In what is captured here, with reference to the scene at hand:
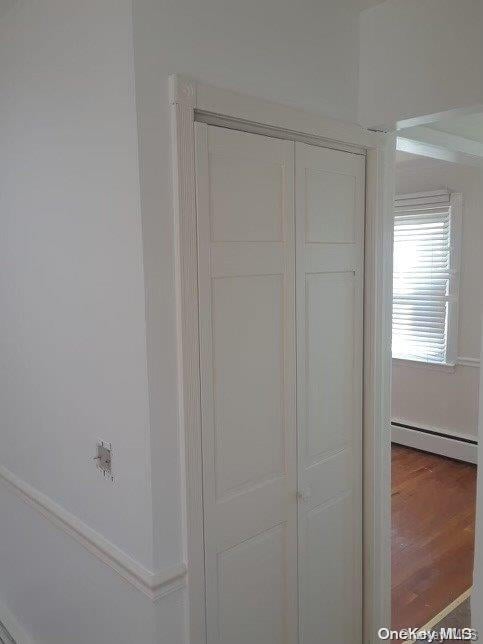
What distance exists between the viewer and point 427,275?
15.3 feet

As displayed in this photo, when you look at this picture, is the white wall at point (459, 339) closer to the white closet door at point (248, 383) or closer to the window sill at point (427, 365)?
the window sill at point (427, 365)

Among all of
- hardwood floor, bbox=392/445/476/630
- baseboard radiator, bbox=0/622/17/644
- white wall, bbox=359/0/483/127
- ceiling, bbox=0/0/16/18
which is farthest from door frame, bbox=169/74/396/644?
baseboard radiator, bbox=0/622/17/644

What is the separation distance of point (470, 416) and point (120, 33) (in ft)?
13.3

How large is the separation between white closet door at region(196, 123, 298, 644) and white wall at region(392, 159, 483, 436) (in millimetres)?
2885

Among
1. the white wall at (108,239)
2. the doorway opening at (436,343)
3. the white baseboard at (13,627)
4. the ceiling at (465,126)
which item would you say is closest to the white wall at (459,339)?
the doorway opening at (436,343)

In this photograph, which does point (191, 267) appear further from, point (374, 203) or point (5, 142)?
point (5, 142)

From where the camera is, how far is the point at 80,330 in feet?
5.89

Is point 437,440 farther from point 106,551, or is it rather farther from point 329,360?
point 106,551

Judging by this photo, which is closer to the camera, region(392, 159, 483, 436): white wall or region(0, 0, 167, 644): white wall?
region(0, 0, 167, 644): white wall

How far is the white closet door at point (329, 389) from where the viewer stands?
76.1 inches

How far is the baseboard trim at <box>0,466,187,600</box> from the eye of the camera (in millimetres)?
1585

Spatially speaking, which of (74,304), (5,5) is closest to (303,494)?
(74,304)

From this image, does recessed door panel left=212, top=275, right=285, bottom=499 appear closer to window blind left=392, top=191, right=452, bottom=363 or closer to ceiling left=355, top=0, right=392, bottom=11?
ceiling left=355, top=0, right=392, bottom=11

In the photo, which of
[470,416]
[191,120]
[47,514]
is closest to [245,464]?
[47,514]
